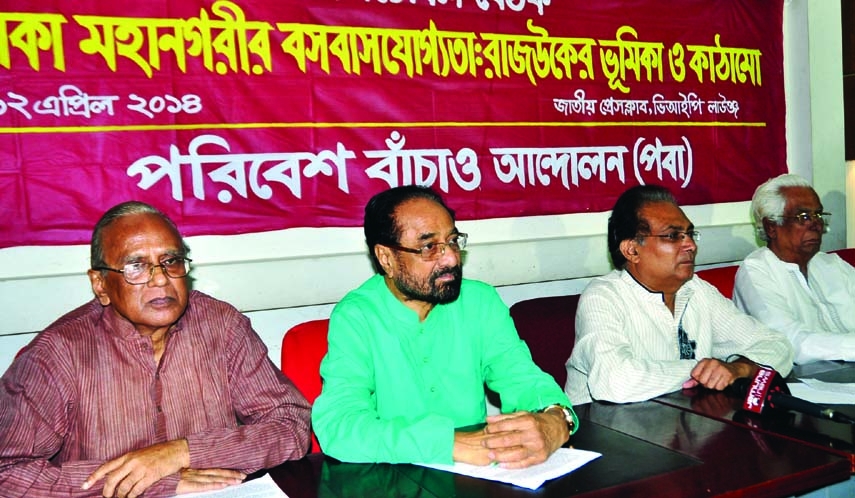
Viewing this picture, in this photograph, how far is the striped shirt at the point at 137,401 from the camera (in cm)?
185

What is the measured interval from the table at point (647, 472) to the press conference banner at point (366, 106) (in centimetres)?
163

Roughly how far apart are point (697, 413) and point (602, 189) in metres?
2.08

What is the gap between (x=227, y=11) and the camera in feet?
10.2

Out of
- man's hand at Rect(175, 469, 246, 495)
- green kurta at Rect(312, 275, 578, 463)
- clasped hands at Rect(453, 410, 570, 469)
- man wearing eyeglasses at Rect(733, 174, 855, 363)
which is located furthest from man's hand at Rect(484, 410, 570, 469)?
man wearing eyeglasses at Rect(733, 174, 855, 363)

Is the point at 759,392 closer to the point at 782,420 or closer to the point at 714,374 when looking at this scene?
the point at 782,420

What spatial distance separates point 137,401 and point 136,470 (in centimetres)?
35

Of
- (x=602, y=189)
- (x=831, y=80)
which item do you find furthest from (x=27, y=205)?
(x=831, y=80)

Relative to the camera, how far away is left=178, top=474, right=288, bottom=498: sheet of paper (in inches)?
64.9

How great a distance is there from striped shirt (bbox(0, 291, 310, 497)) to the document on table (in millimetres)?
526

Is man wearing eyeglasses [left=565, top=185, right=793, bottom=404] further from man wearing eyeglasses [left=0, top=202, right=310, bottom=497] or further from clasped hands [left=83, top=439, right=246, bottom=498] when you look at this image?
clasped hands [left=83, top=439, right=246, bottom=498]

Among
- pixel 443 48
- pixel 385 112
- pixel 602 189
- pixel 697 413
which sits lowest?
pixel 697 413

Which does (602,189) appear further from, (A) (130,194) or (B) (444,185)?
(A) (130,194)

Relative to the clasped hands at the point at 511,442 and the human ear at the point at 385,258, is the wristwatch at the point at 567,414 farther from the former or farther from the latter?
the human ear at the point at 385,258

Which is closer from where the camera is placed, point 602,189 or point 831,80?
point 602,189
